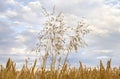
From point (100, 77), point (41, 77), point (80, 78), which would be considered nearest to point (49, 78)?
A: point (41, 77)

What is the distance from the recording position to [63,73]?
2768 millimetres

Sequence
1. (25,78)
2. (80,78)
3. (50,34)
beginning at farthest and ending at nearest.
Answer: (50,34) < (80,78) < (25,78)

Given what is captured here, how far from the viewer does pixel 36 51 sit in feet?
20.1

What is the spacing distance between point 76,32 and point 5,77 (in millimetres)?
4369

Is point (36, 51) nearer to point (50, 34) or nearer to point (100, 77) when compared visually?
point (50, 34)

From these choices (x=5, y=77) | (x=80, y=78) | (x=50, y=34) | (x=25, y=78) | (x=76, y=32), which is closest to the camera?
(x=5, y=77)

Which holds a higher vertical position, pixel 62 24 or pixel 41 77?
pixel 62 24

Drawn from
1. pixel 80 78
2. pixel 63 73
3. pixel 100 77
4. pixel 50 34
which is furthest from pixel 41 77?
pixel 50 34

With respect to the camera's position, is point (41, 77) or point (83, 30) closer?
point (41, 77)

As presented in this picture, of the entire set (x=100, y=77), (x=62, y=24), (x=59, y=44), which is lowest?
(x=100, y=77)

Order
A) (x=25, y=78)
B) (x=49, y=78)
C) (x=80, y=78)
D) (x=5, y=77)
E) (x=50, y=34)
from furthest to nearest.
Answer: (x=50, y=34) < (x=80, y=78) < (x=49, y=78) < (x=25, y=78) < (x=5, y=77)

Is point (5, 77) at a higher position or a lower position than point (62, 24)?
lower

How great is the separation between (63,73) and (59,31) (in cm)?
358

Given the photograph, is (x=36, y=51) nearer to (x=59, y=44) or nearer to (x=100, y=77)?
(x=59, y=44)
